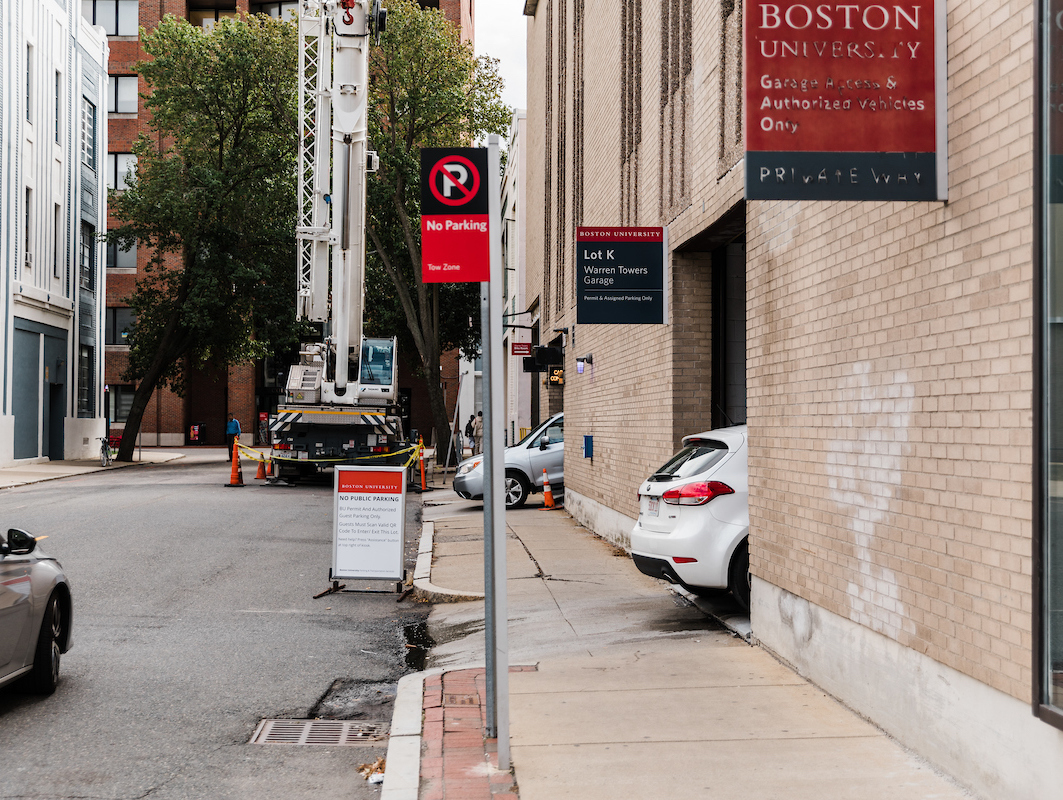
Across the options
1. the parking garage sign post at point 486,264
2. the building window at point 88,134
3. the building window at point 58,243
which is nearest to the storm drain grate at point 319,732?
the parking garage sign post at point 486,264

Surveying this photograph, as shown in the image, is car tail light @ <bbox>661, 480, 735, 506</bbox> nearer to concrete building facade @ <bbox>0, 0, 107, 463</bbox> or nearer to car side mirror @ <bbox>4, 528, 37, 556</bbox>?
car side mirror @ <bbox>4, 528, 37, 556</bbox>

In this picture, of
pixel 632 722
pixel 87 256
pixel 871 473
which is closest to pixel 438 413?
pixel 87 256

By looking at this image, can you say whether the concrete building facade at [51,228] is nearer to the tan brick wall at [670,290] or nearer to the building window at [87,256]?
the building window at [87,256]

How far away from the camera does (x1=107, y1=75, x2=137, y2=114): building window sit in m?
54.2

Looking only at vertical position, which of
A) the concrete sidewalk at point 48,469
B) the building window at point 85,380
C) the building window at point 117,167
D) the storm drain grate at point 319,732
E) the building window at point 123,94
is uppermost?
the building window at point 123,94

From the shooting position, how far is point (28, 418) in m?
33.7

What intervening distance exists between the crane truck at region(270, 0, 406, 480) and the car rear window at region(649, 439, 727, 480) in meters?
15.4

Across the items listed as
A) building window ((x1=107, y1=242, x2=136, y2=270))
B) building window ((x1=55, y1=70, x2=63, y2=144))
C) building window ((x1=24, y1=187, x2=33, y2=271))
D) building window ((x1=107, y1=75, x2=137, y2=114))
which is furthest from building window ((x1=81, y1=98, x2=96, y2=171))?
building window ((x1=107, y1=75, x2=137, y2=114))

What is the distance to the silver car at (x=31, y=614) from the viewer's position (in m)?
5.90

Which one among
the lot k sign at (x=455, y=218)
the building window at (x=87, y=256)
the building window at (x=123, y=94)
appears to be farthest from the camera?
the building window at (x=123, y=94)

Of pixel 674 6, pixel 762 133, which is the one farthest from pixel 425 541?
pixel 762 133

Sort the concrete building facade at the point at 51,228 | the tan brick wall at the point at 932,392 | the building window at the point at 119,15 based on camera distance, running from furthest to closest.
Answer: the building window at the point at 119,15
the concrete building facade at the point at 51,228
the tan brick wall at the point at 932,392

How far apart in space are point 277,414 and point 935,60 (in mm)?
20554

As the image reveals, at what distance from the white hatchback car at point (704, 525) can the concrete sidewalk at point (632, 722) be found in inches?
17.5
